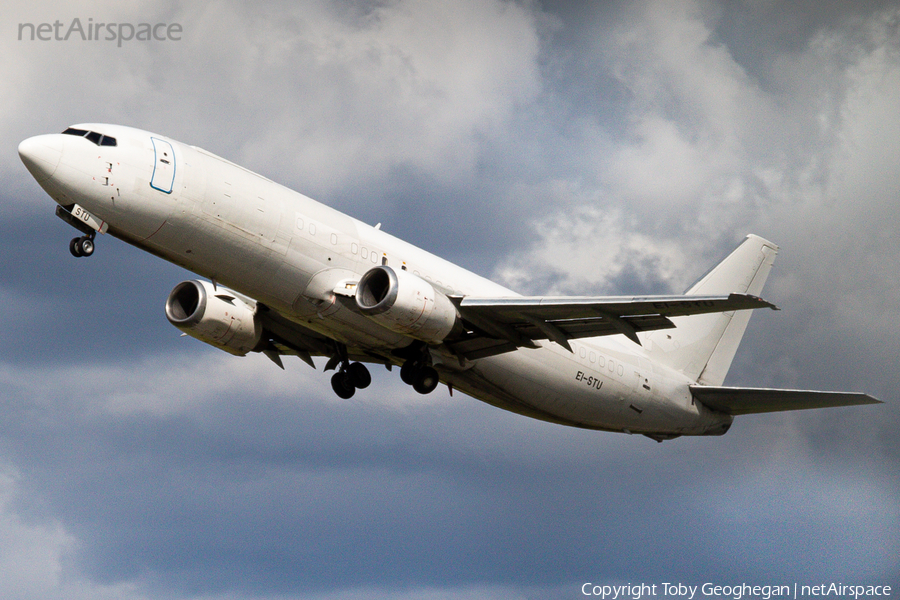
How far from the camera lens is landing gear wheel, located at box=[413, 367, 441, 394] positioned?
32.6m

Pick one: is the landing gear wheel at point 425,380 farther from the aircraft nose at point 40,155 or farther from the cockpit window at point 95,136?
the aircraft nose at point 40,155

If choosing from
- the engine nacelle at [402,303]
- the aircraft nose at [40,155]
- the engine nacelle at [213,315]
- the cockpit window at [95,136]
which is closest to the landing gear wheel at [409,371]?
the engine nacelle at [402,303]

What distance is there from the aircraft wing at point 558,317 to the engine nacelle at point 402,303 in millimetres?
1474

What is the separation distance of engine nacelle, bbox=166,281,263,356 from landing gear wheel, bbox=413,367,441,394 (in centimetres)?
644

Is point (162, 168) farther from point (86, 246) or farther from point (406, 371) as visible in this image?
point (406, 371)

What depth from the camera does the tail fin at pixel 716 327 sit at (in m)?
41.1

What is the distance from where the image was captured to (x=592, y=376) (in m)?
36.0

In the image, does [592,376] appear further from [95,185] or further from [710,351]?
[95,185]

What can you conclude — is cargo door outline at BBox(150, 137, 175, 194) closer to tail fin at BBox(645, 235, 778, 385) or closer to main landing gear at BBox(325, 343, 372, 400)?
main landing gear at BBox(325, 343, 372, 400)

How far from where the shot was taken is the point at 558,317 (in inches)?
1216

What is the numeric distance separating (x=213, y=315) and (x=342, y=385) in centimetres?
523

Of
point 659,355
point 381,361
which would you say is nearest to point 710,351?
point 659,355

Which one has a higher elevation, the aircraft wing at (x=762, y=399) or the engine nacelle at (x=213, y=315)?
the aircraft wing at (x=762, y=399)

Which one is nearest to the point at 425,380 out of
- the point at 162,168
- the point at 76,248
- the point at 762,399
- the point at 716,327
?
the point at 162,168
